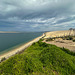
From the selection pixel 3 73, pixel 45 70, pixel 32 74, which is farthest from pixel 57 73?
pixel 3 73

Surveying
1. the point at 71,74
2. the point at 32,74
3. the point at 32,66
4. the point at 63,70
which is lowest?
the point at 71,74

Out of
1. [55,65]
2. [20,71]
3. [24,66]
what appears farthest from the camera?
[55,65]

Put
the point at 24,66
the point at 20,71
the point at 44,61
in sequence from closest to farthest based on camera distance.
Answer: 1. the point at 20,71
2. the point at 24,66
3. the point at 44,61

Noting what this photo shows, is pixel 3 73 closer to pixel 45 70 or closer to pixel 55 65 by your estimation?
pixel 45 70

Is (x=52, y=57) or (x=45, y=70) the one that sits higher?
(x=52, y=57)

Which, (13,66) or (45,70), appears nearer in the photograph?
(13,66)

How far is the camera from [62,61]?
6109 millimetres

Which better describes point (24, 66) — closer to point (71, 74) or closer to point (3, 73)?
point (3, 73)

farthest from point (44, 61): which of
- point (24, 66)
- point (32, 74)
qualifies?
point (24, 66)

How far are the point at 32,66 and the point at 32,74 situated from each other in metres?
0.66

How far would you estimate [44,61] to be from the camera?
20.2 ft

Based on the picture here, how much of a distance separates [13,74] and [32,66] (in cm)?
176

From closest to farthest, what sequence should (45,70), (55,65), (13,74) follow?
(13,74)
(45,70)
(55,65)

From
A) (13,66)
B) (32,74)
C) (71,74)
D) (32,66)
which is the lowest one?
(71,74)
